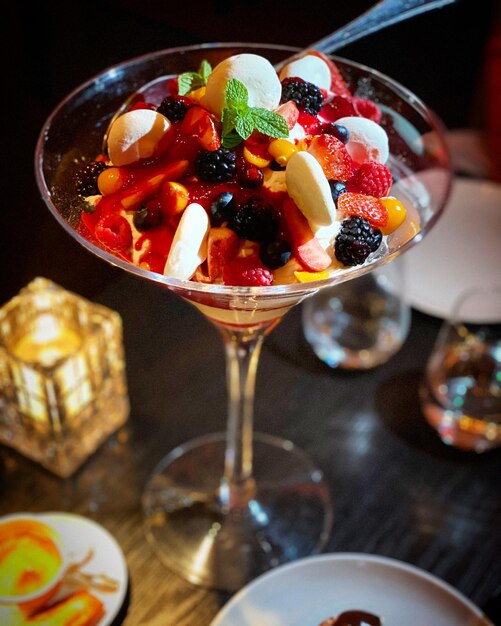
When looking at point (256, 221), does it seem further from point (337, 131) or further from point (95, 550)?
point (95, 550)

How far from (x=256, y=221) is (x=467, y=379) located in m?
0.61

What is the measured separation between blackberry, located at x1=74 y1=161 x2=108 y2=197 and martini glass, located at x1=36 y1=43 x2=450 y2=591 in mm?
13

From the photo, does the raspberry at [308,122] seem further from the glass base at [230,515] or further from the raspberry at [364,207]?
the glass base at [230,515]

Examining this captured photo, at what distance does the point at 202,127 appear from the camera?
80 cm

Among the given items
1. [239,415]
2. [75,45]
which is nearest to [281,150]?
[239,415]

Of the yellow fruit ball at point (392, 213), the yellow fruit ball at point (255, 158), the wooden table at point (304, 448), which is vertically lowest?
the wooden table at point (304, 448)

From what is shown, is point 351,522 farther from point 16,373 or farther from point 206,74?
point 206,74

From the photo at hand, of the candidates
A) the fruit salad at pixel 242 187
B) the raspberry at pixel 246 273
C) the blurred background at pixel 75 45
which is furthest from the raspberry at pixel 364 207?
the blurred background at pixel 75 45

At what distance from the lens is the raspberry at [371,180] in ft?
2.69

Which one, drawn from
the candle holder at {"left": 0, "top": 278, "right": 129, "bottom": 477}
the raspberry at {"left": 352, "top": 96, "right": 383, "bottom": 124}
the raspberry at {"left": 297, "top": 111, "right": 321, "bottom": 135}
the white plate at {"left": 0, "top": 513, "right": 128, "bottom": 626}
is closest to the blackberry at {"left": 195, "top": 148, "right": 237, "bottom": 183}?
the raspberry at {"left": 297, "top": 111, "right": 321, "bottom": 135}

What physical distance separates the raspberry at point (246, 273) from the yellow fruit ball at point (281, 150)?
0.10 m

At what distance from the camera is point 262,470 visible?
1.22m

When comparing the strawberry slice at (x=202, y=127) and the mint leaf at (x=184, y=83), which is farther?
the mint leaf at (x=184, y=83)

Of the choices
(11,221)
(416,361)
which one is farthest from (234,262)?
(11,221)
